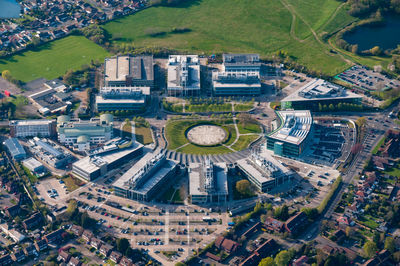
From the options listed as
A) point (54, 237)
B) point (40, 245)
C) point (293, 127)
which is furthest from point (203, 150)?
point (40, 245)

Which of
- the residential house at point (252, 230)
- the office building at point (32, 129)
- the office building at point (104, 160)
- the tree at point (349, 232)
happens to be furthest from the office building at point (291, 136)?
the office building at point (32, 129)

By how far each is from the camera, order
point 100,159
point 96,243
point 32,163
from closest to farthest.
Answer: point 96,243, point 100,159, point 32,163

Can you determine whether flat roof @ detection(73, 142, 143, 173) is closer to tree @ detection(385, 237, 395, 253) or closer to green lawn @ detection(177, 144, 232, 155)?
green lawn @ detection(177, 144, 232, 155)

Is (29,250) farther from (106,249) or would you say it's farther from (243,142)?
(243,142)

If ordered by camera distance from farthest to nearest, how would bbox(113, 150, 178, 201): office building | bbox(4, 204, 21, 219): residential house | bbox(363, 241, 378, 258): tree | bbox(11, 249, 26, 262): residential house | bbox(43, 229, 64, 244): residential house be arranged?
bbox(113, 150, 178, 201): office building < bbox(4, 204, 21, 219): residential house < bbox(43, 229, 64, 244): residential house < bbox(11, 249, 26, 262): residential house < bbox(363, 241, 378, 258): tree

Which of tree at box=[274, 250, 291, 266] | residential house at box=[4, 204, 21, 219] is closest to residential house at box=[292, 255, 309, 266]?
tree at box=[274, 250, 291, 266]
